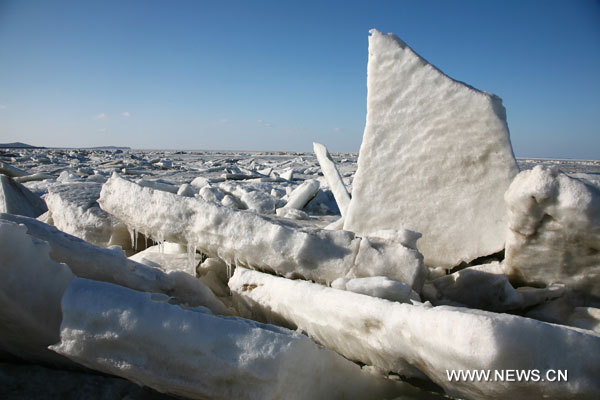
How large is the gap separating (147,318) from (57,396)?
40cm

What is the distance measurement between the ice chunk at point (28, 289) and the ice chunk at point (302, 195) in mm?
2829

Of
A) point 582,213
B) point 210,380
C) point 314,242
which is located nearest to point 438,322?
point 210,380

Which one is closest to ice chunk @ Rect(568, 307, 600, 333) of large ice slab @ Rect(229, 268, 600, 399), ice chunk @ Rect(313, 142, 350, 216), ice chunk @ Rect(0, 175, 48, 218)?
large ice slab @ Rect(229, 268, 600, 399)

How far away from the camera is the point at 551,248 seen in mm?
1637

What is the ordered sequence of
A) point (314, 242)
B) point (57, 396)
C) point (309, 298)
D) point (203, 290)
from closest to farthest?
1. point (57, 396)
2. point (309, 298)
3. point (203, 290)
4. point (314, 242)

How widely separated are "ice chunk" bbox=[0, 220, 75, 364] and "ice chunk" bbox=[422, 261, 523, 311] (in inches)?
54.3

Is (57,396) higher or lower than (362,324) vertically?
lower

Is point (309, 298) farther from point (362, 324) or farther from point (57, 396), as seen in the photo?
point (57, 396)

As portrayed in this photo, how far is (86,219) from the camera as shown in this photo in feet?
8.65

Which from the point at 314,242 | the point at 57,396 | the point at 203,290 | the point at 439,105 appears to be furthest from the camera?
the point at 439,105

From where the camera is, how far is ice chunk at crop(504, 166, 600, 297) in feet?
4.81

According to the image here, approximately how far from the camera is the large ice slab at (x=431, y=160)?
6.89 ft

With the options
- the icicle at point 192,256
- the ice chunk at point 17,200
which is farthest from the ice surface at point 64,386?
→ the ice chunk at point 17,200

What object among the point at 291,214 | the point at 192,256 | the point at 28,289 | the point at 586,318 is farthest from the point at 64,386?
the point at 291,214
